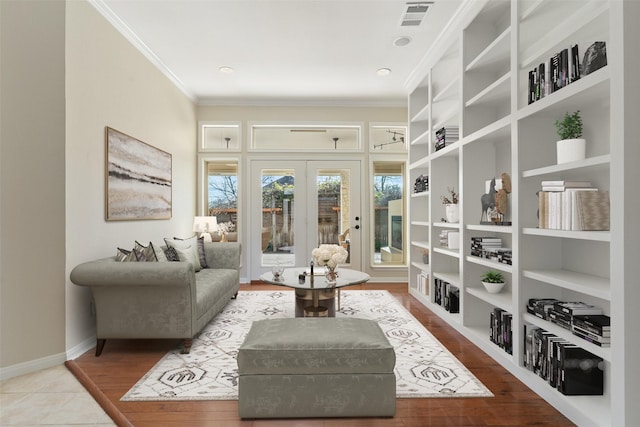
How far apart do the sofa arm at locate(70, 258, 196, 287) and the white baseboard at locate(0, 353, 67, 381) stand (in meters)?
0.62

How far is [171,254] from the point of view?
3623mm

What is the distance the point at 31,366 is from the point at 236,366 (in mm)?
1480

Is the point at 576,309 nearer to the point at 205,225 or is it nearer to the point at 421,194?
the point at 421,194

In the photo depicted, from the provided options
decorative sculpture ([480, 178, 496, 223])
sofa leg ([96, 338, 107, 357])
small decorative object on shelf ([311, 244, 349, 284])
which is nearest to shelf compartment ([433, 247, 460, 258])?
decorative sculpture ([480, 178, 496, 223])

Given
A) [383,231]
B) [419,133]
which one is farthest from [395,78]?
[383,231]

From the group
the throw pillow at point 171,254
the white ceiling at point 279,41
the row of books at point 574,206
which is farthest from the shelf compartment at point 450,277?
the throw pillow at point 171,254

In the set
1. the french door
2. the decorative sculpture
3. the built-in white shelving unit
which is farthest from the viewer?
the french door

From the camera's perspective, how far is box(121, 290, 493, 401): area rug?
7.18ft

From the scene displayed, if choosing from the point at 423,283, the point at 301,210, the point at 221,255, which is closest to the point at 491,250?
the point at 423,283

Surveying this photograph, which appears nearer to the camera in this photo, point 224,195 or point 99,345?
point 99,345

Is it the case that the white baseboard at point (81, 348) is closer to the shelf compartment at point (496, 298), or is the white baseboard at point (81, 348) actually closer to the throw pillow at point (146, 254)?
the throw pillow at point (146, 254)

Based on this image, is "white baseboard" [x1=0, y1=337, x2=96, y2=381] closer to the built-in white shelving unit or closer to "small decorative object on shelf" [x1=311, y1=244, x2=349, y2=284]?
"small decorative object on shelf" [x1=311, y1=244, x2=349, y2=284]

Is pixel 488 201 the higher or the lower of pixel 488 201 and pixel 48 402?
the higher

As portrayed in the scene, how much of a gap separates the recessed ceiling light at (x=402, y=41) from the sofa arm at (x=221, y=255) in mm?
3060
